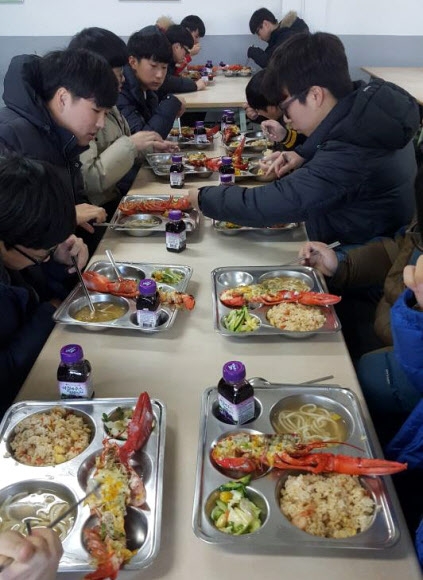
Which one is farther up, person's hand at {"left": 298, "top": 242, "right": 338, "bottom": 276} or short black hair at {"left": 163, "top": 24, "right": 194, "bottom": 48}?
short black hair at {"left": 163, "top": 24, "right": 194, "bottom": 48}

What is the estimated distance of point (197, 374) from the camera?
131 centimetres

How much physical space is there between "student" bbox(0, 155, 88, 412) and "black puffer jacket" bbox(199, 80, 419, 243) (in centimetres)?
77

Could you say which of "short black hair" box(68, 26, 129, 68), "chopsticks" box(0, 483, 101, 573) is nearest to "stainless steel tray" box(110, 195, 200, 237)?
"short black hair" box(68, 26, 129, 68)

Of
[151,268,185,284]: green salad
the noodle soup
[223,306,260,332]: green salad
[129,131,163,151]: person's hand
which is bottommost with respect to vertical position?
the noodle soup

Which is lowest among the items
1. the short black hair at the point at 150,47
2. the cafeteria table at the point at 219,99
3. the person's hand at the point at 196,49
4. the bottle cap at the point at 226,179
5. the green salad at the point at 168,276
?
the cafeteria table at the point at 219,99

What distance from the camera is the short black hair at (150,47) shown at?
10.7ft

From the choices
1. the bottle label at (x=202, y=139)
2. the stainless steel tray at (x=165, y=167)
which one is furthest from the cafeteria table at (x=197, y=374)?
the bottle label at (x=202, y=139)

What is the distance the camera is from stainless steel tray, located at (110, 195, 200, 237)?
209cm

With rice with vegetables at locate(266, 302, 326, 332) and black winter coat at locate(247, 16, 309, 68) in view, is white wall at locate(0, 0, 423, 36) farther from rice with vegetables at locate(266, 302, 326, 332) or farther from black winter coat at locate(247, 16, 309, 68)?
rice with vegetables at locate(266, 302, 326, 332)

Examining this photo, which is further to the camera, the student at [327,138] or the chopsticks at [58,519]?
the student at [327,138]

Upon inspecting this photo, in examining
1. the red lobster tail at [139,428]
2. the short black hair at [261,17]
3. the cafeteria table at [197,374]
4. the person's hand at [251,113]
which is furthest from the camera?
the short black hair at [261,17]

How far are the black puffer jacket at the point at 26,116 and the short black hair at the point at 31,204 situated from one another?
58 cm

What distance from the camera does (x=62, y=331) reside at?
1.48 meters

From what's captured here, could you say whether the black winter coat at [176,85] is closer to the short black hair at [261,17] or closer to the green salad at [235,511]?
the short black hair at [261,17]
